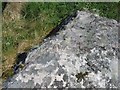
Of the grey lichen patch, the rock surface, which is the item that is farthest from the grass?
the grey lichen patch

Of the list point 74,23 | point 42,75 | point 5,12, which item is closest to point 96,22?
point 74,23

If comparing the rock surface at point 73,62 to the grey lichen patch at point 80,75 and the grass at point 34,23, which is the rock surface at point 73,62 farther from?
the grass at point 34,23

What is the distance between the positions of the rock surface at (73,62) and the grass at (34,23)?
3550 millimetres

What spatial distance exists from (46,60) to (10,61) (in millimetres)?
3990

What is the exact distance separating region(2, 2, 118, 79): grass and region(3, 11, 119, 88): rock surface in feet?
11.6

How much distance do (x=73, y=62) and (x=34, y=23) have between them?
5.94m

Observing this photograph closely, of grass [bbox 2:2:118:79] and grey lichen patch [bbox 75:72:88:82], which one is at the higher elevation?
grass [bbox 2:2:118:79]

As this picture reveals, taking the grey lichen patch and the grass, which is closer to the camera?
the grey lichen patch

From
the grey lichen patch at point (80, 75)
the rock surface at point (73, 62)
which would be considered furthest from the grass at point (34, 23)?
the grey lichen patch at point (80, 75)

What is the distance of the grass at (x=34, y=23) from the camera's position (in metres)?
12.5

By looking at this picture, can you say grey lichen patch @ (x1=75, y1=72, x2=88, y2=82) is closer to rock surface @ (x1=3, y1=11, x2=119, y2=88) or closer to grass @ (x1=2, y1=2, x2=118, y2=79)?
rock surface @ (x1=3, y1=11, x2=119, y2=88)

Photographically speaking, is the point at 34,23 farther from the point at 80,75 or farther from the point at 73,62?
the point at 80,75

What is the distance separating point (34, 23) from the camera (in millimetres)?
13625

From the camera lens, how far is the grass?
1252 centimetres
